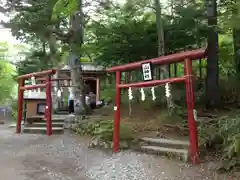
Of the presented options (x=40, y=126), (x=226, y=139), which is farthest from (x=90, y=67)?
(x=226, y=139)

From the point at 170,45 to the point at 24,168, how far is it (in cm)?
693

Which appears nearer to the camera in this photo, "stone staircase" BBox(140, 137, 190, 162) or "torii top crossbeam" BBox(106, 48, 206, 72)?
"torii top crossbeam" BBox(106, 48, 206, 72)

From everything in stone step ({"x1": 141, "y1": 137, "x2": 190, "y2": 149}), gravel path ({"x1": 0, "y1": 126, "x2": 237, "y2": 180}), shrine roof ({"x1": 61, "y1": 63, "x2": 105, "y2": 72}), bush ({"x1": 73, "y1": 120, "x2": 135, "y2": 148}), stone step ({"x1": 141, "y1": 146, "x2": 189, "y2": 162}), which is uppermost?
shrine roof ({"x1": 61, "y1": 63, "x2": 105, "y2": 72})

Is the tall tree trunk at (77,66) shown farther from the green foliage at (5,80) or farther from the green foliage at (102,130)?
the green foliage at (5,80)

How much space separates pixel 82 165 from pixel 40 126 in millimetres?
5721

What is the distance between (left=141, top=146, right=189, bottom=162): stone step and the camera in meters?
6.77

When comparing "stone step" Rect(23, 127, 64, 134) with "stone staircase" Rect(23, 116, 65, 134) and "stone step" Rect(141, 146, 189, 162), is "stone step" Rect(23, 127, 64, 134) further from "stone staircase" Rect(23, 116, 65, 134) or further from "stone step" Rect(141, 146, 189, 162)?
"stone step" Rect(141, 146, 189, 162)

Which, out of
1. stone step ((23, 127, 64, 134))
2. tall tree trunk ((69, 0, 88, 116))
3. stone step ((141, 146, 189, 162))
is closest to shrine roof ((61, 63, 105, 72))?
tall tree trunk ((69, 0, 88, 116))

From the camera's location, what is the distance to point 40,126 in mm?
12711

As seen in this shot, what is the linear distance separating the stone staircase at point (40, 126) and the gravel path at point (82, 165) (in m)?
1.92

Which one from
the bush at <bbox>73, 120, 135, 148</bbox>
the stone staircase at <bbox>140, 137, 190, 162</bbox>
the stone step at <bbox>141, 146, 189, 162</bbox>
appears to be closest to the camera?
the stone step at <bbox>141, 146, 189, 162</bbox>

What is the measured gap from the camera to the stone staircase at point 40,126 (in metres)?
12.0

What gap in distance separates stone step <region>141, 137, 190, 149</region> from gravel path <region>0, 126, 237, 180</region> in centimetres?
60

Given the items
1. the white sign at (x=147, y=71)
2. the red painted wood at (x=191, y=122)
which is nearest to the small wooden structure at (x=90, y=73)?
the white sign at (x=147, y=71)
